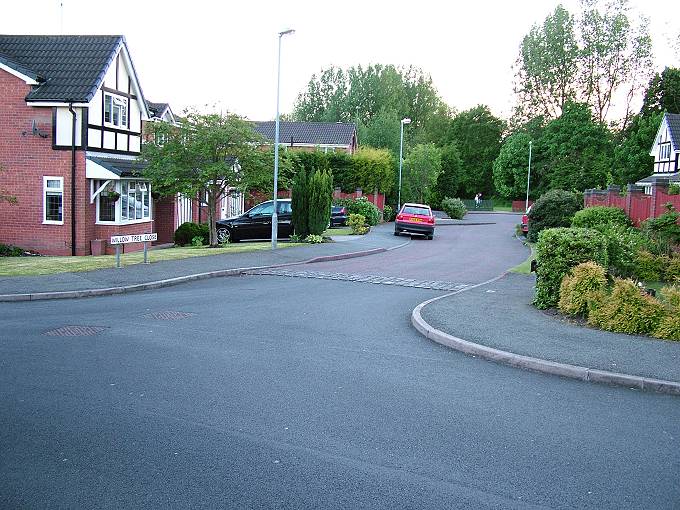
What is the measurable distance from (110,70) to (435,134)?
→ 72.5 m

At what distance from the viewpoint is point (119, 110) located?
28.8 metres

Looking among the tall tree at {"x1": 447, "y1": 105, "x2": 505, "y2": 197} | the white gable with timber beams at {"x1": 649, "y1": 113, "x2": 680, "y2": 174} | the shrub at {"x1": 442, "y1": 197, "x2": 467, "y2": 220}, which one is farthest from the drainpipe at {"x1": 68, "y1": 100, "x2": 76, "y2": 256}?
the tall tree at {"x1": 447, "y1": 105, "x2": 505, "y2": 197}

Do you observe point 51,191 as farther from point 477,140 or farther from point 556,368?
point 477,140

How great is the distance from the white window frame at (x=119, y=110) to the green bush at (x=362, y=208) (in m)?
15.4

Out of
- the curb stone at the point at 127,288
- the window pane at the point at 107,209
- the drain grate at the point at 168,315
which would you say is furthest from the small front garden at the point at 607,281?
the window pane at the point at 107,209

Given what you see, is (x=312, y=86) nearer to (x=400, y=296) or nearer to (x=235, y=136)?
(x=235, y=136)

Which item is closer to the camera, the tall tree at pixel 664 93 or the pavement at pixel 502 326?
the pavement at pixel 502 326

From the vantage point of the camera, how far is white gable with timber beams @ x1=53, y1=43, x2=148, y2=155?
1025 inches

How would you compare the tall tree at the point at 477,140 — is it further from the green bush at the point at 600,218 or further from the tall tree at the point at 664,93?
the green bush at the point at 600,218

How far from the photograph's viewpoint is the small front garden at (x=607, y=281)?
11055 millimetres

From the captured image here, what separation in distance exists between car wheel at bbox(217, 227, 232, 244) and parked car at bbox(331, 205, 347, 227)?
10362 millimetres

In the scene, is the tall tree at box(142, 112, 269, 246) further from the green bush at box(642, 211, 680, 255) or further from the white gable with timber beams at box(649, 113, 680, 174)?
the white gable with timber beams at box(649, 113, 680, 174)

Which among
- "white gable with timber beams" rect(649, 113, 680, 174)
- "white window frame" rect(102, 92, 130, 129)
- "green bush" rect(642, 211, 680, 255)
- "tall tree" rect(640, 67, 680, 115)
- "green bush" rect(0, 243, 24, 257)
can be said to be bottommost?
"green bush" rect(0, 243, 24, 257)

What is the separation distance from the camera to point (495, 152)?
9212 centimetres
